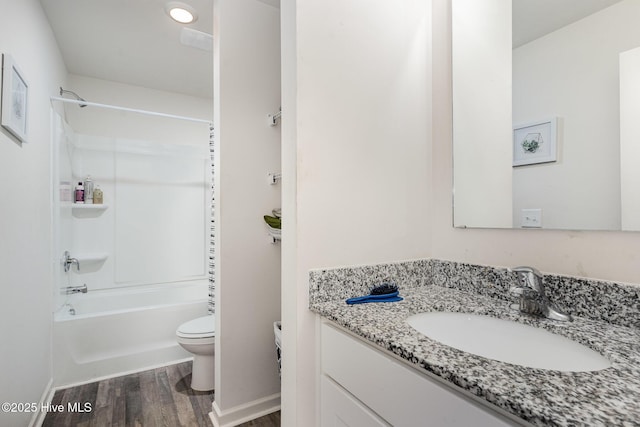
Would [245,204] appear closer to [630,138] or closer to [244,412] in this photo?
[244,412]

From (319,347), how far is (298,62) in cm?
95

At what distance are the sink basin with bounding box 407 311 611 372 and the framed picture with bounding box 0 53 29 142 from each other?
1811 millimetres

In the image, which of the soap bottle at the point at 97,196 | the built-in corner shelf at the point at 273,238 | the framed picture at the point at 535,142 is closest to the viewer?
the framed picture at the point at 535,142

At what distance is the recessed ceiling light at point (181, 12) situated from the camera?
1895 millimetres

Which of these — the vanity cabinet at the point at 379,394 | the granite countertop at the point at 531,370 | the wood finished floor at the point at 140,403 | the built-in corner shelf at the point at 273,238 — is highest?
the built-in corner shelf at the point at 273,238

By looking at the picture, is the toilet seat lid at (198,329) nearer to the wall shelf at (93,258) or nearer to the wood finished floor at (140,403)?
the wood finished floor at (140,403)

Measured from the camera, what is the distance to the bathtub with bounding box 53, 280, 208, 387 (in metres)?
2.13

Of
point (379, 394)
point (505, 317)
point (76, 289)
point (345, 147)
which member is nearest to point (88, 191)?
point (76, 289)

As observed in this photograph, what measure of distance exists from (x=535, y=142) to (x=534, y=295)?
0.50 m

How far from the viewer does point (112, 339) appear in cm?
229

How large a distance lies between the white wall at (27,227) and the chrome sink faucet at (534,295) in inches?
76.3

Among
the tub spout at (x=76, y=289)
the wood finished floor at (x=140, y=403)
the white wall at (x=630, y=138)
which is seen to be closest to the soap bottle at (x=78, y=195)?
the tub spout at (x=76, y=289)

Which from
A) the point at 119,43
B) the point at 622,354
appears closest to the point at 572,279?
the point at 622,354

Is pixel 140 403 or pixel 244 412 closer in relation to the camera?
pixel 244 412
